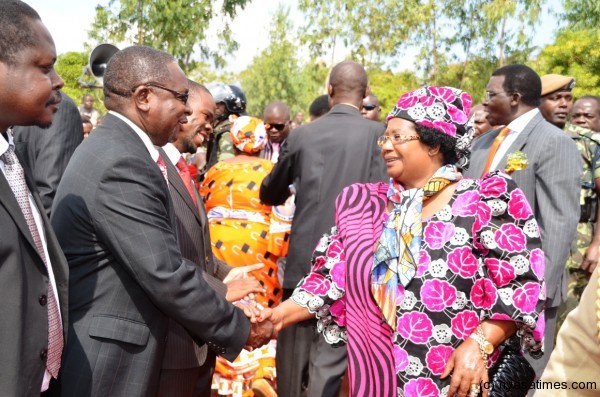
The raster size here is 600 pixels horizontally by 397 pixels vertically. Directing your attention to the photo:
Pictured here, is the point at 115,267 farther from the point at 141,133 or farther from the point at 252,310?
the point at 252,310

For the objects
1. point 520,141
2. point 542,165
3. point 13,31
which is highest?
point 13,31

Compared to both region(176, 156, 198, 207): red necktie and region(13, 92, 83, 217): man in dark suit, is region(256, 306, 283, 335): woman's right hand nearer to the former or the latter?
region(176, 156, 198, 207): red necktie

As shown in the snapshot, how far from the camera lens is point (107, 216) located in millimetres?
2814

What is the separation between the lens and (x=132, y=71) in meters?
3.15

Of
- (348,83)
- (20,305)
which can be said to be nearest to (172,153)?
(20,305)

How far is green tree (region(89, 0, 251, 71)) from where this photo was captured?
50.8 ft

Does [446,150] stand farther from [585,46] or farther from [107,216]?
[585,46]

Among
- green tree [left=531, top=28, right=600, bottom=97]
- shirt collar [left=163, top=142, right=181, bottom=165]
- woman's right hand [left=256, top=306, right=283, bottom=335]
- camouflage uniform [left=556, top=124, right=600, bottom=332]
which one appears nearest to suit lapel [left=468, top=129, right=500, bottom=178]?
camouflage uniform [left=556, top=124, right=600, bottom=332]

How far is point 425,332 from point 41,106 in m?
1.87

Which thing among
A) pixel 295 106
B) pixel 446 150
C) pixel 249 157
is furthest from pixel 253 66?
pixel 446 150

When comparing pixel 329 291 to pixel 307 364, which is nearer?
pixel 329 291

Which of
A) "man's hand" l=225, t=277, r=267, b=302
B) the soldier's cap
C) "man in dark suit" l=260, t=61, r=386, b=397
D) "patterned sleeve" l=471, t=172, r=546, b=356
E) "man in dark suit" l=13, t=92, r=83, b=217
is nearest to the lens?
"patterned sleeve" l=471, t=172, r=546, b=356

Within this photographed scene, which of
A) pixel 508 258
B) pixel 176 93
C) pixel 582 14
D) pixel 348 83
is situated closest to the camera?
pixel 508 258

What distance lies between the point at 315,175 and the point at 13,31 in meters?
3.29
